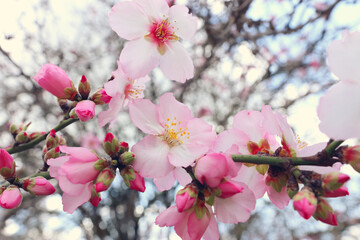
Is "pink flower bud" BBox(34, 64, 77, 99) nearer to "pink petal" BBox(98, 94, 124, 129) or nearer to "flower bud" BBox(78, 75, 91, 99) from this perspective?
"flower bud" BBox(78, 75, 91, 99)

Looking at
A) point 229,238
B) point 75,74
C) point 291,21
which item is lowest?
point 229,238

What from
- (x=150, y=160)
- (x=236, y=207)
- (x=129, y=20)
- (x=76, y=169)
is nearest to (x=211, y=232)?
(x=236, y=207)

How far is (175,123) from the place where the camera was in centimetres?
81

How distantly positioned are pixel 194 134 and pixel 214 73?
4.57 meters

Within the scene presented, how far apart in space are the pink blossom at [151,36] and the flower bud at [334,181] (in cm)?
45

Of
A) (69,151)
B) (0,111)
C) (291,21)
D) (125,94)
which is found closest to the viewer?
(69,151)

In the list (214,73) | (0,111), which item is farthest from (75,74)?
(214,73)

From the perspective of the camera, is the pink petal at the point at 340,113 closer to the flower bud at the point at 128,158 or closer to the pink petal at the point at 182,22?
the flower bud at the point at 128,158

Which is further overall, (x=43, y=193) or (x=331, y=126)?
(x=43, y=193)

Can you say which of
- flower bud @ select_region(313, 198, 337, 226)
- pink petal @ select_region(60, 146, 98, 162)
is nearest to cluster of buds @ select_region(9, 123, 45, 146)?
pink petal @ select_region(60, 146, 98, 162)

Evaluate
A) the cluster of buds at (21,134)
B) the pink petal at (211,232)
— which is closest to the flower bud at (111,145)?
the pink petal at (211,232)

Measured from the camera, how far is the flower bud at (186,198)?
25.5 inches

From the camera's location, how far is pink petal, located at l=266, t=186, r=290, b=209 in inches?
30.2

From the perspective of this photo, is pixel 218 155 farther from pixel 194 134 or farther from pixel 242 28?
pixel 242 28
